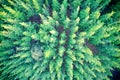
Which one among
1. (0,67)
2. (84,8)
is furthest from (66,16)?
(0,67)

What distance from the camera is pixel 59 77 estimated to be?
416cm

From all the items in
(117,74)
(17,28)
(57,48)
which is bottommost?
(117,74)

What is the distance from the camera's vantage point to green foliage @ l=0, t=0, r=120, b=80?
13.3 feet

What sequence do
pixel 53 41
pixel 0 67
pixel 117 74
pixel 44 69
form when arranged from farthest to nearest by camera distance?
pixel 117 74 → pixel 0 67 → pixel 44 69 → pixel 53 41

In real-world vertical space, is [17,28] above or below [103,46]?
above

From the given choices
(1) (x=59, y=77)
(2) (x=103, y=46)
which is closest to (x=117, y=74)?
(2) (x=103, y=46)

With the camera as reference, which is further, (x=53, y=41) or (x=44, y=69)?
(x=44, y=69)

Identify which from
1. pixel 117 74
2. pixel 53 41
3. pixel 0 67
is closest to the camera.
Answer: pixel 53 41

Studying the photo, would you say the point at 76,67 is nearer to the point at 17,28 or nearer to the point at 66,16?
the point at 66,16

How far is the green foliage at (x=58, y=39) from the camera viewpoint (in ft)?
13.3

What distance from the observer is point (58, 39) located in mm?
4137

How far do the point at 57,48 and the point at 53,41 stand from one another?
0.17 meters

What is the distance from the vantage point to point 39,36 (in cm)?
406

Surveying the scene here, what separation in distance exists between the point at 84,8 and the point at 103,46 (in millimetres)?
758
